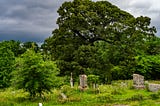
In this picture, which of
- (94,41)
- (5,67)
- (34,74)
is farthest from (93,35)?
(34,74)

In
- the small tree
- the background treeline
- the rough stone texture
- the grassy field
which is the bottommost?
the grassy field

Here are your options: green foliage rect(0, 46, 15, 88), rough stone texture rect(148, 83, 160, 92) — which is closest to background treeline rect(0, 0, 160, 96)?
green foliage rect(0, 46, 15, 88)

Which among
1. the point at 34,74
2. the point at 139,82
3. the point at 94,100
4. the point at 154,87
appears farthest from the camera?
the point at 139,82

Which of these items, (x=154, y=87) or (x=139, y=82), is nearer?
(x=154, y=87)

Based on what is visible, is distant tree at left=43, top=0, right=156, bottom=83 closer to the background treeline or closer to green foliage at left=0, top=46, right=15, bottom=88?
the background treeline

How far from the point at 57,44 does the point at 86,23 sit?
493cm

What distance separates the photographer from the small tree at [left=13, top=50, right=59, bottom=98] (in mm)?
32219

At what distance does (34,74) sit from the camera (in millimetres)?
32469

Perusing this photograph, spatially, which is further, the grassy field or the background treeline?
the background treeline

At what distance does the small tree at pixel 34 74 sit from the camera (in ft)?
106

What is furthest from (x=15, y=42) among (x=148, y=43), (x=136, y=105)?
(x=136, y=105)

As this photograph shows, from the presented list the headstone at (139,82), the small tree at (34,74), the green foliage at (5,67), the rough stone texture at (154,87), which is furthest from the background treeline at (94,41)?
the small tree at (34,74)

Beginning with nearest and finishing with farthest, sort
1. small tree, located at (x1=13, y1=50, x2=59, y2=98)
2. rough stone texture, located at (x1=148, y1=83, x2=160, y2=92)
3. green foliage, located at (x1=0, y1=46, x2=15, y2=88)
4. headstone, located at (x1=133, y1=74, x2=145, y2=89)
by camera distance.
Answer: small tree, located at (x1=13, y1=50, x2=59, y2=98)
rough stone texture, located at (x1=148, y1=83, x2=160, y2=92)
headstone, located at (x1=133, y1=74, x2=145, y2=89)
green foliage, located at (x1=0, y1=46, x2=15, y2=88)

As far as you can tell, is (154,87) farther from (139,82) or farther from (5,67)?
(5,67)
